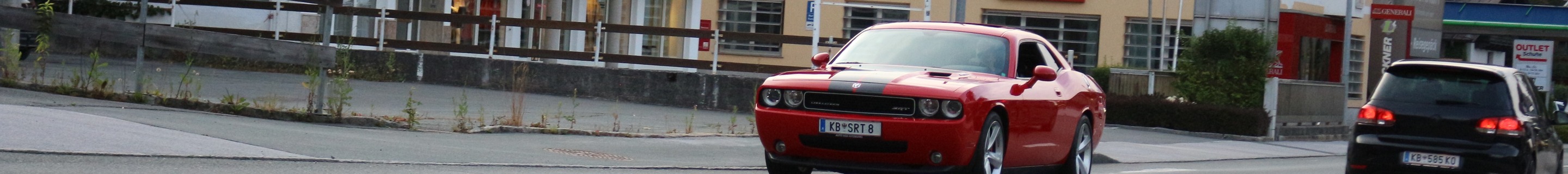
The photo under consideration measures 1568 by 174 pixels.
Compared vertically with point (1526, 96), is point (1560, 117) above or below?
below

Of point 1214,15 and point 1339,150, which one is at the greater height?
point 1214,15

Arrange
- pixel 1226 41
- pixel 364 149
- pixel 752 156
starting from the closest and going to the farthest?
1. pixel 364 149
2. pixel 752 156
3. pixel 1226 41

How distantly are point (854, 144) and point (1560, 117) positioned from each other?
5.28 meters

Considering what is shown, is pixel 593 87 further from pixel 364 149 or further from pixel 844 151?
pixel 844 151

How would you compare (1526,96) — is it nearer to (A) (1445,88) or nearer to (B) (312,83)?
(A) (1445,88)

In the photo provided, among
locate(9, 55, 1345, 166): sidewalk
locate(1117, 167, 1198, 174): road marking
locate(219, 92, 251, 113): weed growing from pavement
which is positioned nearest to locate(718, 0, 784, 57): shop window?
locate(9, 55, 1345, 166): sidewalk

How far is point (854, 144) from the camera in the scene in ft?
28.2

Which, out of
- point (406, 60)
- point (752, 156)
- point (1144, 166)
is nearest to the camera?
point (752, 156)

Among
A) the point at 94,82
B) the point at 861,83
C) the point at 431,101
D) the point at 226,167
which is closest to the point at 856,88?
the point at 861,83

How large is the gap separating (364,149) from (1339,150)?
13.4 metres

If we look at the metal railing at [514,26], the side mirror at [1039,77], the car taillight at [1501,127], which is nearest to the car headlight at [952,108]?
the side mirror at [1039,77]

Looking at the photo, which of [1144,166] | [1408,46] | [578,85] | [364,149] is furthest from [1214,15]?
[364,149]

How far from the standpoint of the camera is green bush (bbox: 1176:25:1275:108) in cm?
2495

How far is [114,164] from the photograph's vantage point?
8.62 m
